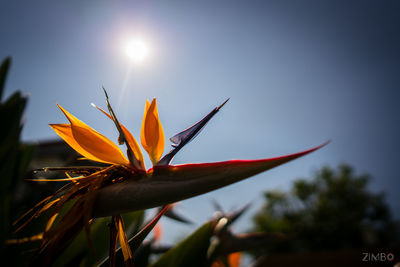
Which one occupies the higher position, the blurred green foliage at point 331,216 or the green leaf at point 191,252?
the green leaf at point 191,252

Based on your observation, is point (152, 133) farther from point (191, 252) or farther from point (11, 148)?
point (11, 148)

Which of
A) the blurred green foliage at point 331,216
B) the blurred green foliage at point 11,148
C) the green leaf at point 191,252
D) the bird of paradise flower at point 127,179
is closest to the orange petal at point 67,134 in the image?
the bird of paradise flower at point 127,179

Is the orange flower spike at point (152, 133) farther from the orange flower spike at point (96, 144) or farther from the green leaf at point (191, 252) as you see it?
the green leaf at point (191, 252)

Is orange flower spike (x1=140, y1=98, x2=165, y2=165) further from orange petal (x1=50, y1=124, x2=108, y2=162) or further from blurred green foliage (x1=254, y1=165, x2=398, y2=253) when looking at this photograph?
blurred green foliage (x1=254, y1=165, x2=398, y2=253)

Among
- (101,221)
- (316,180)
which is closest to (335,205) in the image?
(316,180)

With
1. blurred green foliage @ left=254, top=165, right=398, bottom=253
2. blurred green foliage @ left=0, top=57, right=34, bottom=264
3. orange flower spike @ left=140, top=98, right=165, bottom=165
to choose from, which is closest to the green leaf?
orange flower spike @ left=140, top=98, right=165, bottom=165

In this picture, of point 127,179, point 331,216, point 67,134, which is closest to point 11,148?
point 67,134

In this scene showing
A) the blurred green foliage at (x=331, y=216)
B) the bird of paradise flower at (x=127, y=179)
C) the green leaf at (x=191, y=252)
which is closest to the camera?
Answer: the bird of paradise flower at (x=127, y=179)

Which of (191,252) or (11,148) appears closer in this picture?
(191,252)

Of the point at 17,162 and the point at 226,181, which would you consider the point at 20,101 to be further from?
the point at 226,181
